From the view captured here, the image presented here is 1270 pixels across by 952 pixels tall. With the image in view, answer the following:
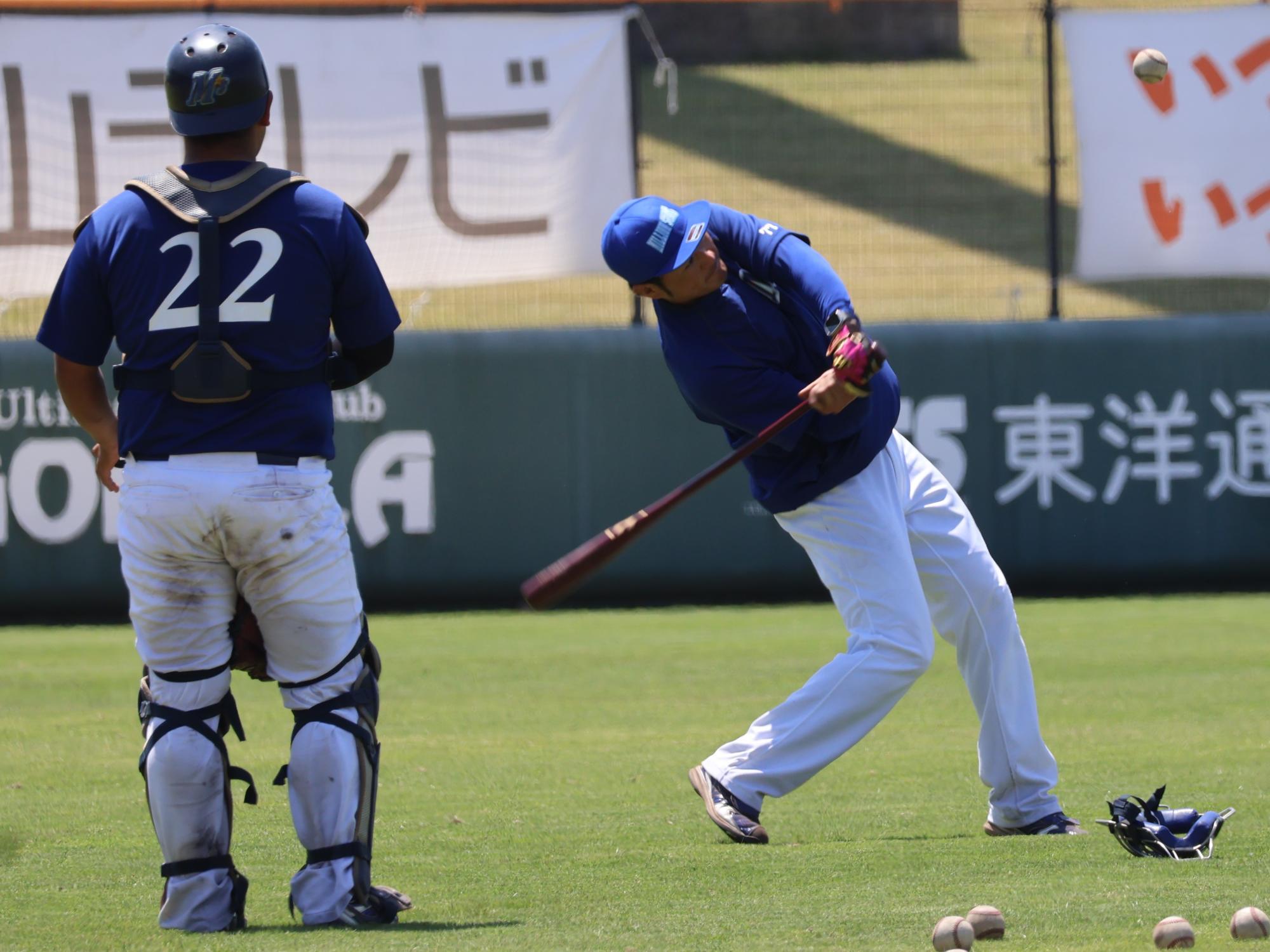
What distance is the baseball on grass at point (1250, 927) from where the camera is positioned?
3.78 meters

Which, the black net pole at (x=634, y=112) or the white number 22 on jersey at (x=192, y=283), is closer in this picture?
the white number 22 on jersey at (x=192, y=283)

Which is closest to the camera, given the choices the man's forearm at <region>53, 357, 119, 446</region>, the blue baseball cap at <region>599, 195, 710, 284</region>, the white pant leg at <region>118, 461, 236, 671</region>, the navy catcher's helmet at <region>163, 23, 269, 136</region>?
the white pant leg at <region>118, 461, 236, 671</region>

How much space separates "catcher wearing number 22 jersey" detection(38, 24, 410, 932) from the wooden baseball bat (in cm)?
74

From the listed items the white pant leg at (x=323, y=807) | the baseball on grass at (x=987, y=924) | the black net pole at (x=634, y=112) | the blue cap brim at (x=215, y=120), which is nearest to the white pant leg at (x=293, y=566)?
the white pant leg at (x=323, y=807)

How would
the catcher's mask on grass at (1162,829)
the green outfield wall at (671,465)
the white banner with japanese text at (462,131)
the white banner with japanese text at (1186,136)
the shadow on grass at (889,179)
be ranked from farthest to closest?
the shadow on grass at (889,179) < the white banner with japanese text at (1186,136) < the white banner with japanese text at (462,131) < the green outfield wall at (671,465) < the catcher's mask on grass at (1162,829)

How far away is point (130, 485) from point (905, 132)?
11903mm

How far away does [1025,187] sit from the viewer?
1667 centimetres

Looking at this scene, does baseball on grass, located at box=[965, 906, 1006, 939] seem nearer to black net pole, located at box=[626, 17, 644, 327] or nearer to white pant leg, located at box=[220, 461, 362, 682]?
white pant leg, located at box=[220, 461, 362, 682]

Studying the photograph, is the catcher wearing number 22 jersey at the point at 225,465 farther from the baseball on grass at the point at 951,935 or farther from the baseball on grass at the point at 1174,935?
the baseball on grass at the point at 1174,935

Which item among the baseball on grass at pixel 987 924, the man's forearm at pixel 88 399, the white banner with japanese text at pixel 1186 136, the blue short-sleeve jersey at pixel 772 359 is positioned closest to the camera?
the baseball on grass at pixel 987 924

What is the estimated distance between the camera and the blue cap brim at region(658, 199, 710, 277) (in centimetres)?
516

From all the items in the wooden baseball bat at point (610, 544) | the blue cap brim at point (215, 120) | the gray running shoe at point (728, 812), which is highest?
the blue cap brim at point (215, 120)

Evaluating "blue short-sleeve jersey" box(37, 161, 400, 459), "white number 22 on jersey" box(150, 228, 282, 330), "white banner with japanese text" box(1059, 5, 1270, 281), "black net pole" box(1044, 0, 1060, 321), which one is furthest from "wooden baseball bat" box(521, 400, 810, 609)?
"white banner with japanese text" box(1059, 5, 1270, 281)

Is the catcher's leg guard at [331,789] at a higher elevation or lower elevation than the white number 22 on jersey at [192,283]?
lower
